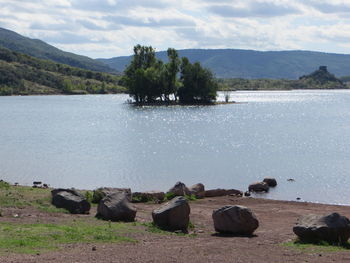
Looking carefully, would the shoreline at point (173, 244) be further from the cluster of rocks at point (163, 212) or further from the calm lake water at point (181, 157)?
the calm lake water at point (181, 157)

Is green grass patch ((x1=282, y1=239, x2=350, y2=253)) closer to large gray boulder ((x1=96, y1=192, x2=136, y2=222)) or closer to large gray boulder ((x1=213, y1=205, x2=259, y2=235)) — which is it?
large gray boulder ((x1=213, y1=205, x2=259, y2=235))

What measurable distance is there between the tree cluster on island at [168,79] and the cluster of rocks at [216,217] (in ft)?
447

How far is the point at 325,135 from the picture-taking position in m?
93.6

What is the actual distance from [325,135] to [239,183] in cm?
5027

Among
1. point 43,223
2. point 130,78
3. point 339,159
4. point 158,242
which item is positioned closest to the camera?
point 158,242

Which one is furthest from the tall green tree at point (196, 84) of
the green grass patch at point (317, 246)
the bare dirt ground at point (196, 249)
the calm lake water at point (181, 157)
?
the green grass patch at point (317, 246)

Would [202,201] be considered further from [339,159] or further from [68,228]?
[339,159]

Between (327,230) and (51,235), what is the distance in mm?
10510

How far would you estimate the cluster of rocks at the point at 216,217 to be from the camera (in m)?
22.1

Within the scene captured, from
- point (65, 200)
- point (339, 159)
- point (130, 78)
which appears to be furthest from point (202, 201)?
point (130, 78)

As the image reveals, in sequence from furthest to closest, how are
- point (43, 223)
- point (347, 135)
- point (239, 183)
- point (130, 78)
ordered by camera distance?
point (130, 78) < point (347, 135) < point (239, 183) < point (43, 223)

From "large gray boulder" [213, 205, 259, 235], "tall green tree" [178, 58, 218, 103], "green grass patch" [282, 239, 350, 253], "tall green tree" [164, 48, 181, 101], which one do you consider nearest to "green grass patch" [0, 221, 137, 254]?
"large gray boulder" [213, 205, 259, 235]

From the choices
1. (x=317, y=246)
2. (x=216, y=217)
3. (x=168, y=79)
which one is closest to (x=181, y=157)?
(x=216, y=217)

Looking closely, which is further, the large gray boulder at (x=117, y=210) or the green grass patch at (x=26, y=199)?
the green grass patch at (x=26, y=199)
